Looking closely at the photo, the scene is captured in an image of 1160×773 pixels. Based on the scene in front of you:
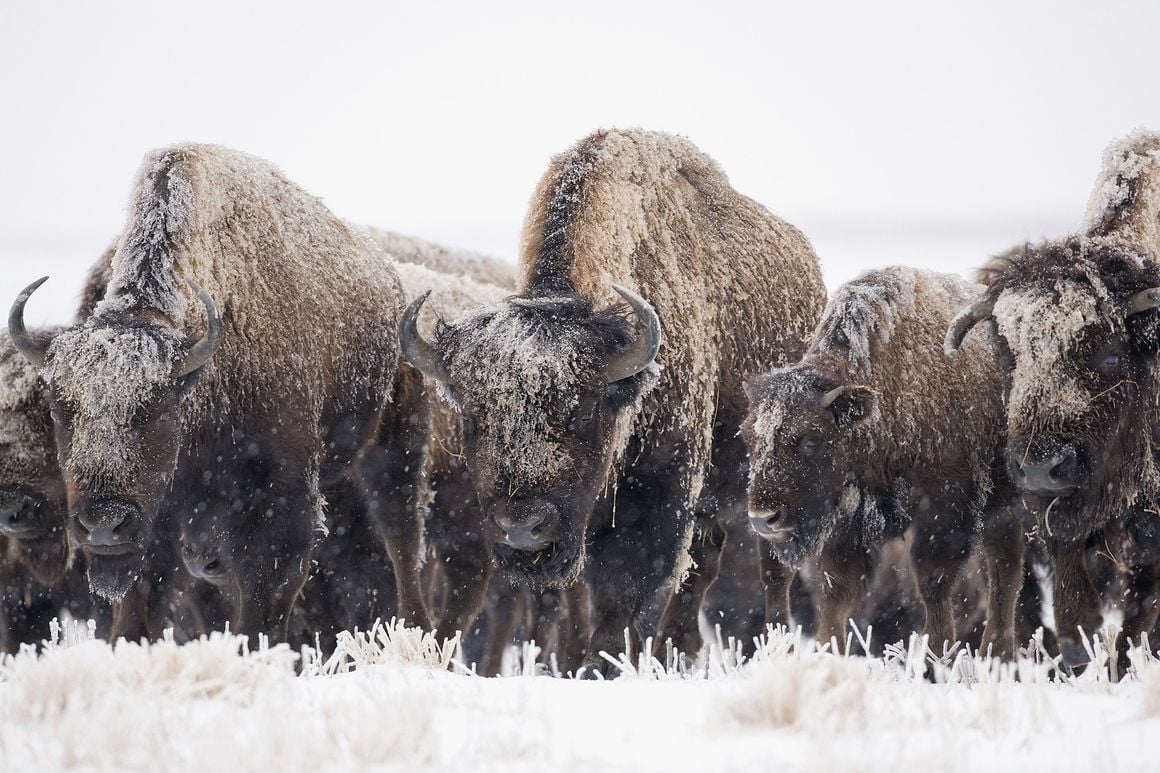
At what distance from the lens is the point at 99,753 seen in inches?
124

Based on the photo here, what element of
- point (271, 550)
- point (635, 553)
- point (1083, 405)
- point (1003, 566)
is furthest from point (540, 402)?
point (1003, 566)

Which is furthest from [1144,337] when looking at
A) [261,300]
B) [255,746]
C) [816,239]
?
[816,239]

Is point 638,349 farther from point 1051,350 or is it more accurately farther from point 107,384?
point 107,384

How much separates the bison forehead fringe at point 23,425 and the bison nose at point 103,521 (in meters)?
1.80

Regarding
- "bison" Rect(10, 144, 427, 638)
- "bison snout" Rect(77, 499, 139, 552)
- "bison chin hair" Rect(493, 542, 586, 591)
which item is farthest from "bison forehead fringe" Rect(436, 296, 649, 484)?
"bison snout" Rect(77, 499, 139, 552)

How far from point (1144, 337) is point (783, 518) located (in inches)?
85.6

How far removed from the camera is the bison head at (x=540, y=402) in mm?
6652

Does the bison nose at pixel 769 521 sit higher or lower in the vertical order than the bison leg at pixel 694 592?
higher

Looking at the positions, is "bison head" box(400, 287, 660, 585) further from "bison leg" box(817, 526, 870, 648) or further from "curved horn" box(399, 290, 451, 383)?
"bison leg" box(817, 526, 870, 648)

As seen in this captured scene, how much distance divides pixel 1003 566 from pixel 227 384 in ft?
15.4

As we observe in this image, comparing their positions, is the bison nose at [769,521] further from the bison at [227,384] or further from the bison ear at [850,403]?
the bison at [227,384]

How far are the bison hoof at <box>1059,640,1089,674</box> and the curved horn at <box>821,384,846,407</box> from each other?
1.82 m

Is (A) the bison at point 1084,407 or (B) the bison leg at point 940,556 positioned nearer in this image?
(A) the bison at point 1084,407

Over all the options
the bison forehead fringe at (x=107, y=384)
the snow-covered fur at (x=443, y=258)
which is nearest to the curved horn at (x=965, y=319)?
the bison forehead fringe at (x=107, y=384)
